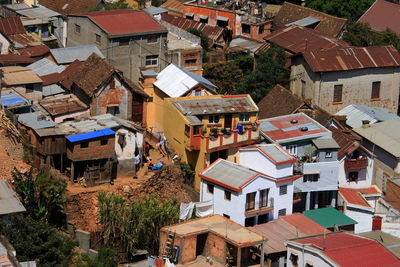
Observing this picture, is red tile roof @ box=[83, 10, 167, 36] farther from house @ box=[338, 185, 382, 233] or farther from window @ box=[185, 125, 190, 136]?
house @ box=[338, 185, 382, 233]

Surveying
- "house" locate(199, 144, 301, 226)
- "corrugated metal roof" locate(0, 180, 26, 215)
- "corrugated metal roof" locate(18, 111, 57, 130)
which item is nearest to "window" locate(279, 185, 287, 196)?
"house" locate(199, 144, 301, 226)

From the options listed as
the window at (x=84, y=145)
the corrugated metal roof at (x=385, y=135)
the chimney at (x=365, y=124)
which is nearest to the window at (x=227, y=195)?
the window at (x=84, y=145)

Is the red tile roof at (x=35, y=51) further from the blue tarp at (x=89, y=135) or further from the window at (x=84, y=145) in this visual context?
the window at (x=84, y=145)

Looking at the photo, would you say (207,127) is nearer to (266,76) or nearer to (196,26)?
(266,76)

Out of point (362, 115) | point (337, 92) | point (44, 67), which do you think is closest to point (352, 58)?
point (337, 92)

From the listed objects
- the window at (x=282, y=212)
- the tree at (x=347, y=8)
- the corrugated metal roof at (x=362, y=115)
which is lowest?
the window at (x=282, y=212)

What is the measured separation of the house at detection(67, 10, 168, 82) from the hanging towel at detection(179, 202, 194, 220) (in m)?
14.8

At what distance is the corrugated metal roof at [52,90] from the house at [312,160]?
1272cm

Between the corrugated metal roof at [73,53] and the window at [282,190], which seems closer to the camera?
the window at [282,190]

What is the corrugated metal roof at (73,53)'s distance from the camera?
63.3 metres

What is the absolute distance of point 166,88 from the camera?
6031cm

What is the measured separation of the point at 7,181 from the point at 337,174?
20039 millimetres

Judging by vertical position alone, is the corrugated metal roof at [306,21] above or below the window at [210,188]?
above

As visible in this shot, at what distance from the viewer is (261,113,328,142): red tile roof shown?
5756cm
